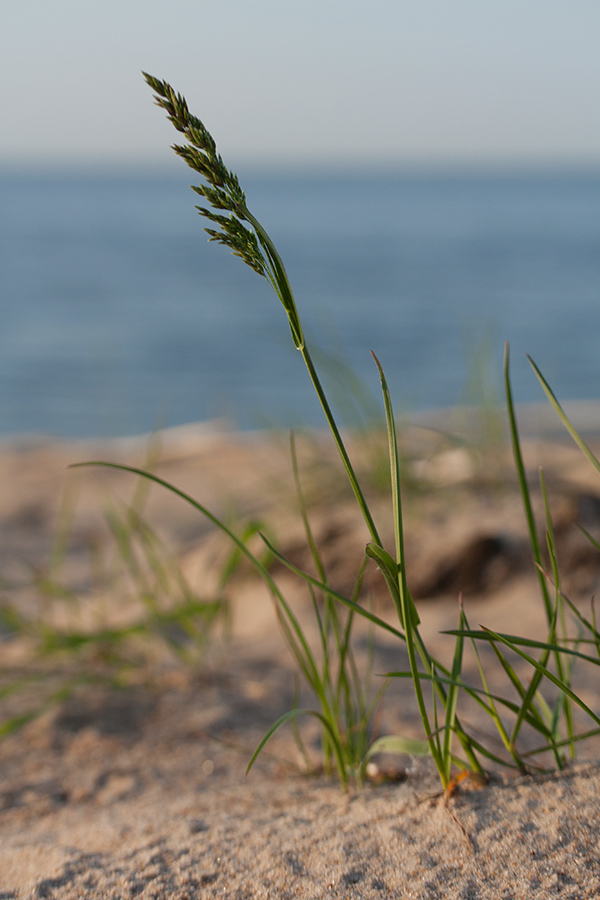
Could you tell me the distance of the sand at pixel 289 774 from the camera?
32.7 inches

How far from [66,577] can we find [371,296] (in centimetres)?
1492

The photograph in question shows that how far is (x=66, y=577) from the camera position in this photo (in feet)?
9.51

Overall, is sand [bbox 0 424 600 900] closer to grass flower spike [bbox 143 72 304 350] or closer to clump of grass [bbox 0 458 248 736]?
clump of grass [bbox 0 458 248 736]

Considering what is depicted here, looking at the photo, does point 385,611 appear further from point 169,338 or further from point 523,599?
point 169,338

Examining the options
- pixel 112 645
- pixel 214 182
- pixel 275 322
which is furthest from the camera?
pixel 275 322

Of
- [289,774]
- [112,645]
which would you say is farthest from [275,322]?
[289,774]

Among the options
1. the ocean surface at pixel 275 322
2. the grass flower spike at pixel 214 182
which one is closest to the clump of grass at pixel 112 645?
the ocean surface at pixel 275 322

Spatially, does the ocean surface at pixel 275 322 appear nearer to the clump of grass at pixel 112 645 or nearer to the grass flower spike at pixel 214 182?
the clump of grass at pixel 112 645

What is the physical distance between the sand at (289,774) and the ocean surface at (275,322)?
1.53 ft

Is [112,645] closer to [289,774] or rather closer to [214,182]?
[289,774]

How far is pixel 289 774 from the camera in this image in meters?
1.32

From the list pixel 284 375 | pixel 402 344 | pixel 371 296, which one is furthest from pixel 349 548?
pixel 371 296

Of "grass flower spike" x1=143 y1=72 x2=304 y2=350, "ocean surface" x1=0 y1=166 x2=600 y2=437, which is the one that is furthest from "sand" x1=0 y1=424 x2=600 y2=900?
"grass flower spike" x1=143 y1=72 x2=304 y2=350

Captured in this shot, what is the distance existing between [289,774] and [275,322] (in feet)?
44.2
